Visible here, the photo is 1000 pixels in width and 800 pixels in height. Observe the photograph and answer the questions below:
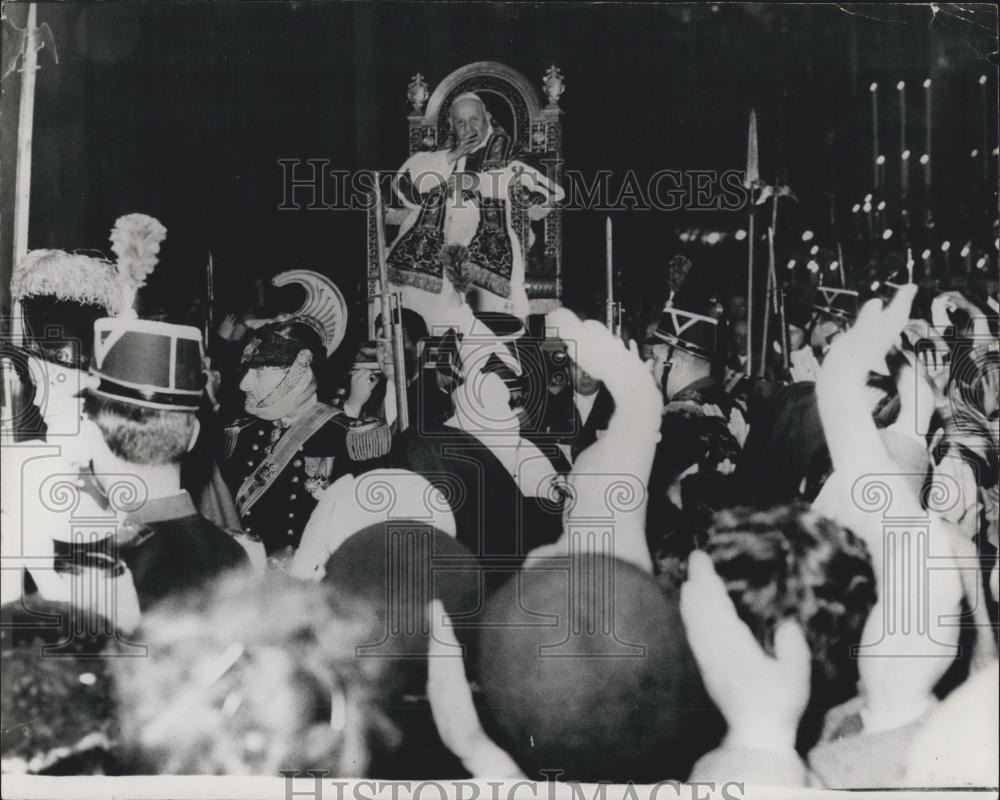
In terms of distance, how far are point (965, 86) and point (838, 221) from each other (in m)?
0.78

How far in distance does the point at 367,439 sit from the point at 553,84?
1.62 meters

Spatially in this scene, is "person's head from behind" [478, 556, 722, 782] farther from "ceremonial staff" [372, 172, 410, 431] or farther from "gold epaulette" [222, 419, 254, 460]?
"gold epaulette" [222, 419, 254, 460]

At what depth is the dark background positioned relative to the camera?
15.6 feet

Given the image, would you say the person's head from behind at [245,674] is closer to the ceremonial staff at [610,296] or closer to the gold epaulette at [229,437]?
the gold epaulette at [229,437]

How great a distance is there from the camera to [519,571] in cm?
475

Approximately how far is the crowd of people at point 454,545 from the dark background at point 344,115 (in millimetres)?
176

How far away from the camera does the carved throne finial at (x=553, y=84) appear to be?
4.79 metres

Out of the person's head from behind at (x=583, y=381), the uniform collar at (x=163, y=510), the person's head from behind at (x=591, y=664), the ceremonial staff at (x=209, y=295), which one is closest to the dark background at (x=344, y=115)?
the ceremonial staff at (x=209, y=295)

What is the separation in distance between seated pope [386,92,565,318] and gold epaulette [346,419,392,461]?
51 centimetres

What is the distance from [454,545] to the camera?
4.76 metres

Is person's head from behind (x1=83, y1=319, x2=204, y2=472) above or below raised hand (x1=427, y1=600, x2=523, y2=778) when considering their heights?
above

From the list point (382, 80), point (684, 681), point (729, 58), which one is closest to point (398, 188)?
point (382, 80)

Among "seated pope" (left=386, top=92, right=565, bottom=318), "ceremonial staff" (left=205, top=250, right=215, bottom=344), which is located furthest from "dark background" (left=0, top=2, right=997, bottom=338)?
"seated pope" (left=386, top=92, right=565, bottom=318)

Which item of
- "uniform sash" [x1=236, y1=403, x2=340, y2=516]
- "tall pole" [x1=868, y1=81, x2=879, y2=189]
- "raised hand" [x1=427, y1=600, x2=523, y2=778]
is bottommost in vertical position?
"raised hand" [x1=427, y1=600, x2=523, y2=778]
